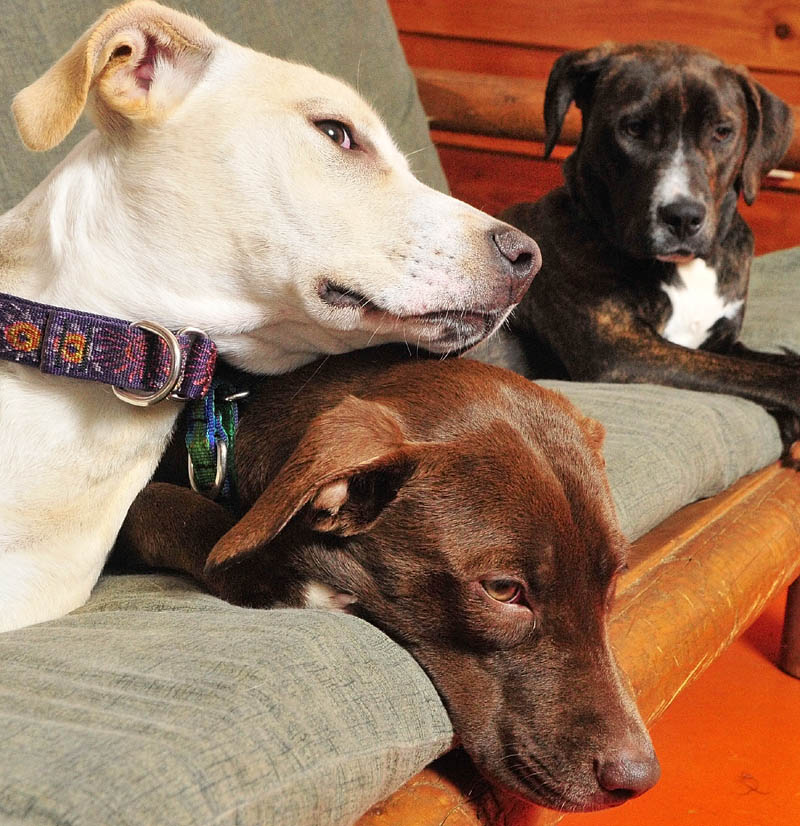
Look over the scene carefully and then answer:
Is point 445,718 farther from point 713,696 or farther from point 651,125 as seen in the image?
point 651,125

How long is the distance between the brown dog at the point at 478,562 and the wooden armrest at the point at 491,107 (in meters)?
2.48

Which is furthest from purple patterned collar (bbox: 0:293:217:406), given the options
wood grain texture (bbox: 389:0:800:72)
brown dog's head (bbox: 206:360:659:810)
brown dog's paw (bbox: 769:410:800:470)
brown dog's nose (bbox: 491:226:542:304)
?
wood grain texture (bbox: 389:0:800:72)

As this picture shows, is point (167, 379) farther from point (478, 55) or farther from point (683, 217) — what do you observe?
point (478, 55)

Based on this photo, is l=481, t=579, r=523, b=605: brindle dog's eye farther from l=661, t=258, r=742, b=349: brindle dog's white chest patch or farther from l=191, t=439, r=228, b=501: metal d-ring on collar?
l=661, t=258, r=742, b=349: brindle dog's white chest patch

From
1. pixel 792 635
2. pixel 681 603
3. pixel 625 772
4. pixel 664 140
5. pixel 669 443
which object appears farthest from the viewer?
pixel 792 635

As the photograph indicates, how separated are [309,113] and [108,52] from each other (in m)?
0.27

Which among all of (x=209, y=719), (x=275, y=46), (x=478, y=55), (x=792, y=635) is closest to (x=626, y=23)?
(x=478, y=55)

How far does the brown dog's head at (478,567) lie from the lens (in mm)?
1035

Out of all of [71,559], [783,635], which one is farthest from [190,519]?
[783,635]

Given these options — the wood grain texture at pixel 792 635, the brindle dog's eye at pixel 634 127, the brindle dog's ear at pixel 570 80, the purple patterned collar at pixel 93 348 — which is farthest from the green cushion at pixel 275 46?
the wood grain texture at pixel 792 635

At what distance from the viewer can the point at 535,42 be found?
4328 millimetres

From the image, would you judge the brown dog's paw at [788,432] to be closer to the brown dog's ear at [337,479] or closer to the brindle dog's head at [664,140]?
the brindle dog's head at [664,140]

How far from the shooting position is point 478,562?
107cm

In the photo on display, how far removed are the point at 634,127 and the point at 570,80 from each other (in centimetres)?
26
